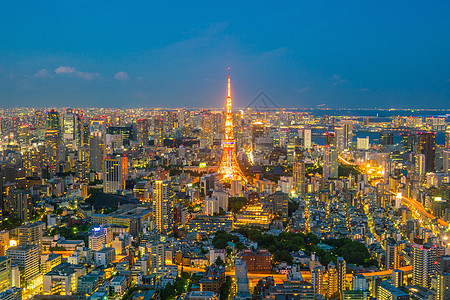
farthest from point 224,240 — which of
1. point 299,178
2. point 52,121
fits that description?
point 52,121

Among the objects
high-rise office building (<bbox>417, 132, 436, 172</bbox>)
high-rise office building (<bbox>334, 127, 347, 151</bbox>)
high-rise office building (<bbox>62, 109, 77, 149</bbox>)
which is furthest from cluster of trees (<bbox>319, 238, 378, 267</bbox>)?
high-rise office building (<bbox>62, 109, 77, 149</bbox>)

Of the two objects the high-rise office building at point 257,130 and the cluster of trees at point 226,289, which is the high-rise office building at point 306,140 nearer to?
the high-rise office building at point 257,130

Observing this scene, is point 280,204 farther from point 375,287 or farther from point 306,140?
point 306,140

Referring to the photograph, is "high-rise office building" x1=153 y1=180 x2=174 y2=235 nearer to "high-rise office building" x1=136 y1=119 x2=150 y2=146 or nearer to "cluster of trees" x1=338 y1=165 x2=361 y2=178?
"cluster of trees" x1=338 y1=165 x2=361 y2=178

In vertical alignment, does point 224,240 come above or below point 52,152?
below

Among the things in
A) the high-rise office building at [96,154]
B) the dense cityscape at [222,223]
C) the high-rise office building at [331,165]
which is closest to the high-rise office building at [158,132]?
the dense cityscape at [222,223]
